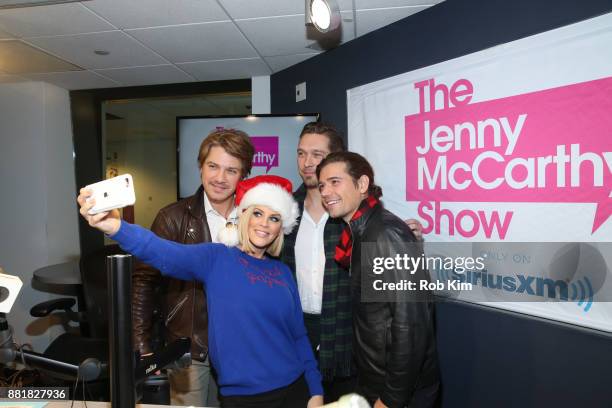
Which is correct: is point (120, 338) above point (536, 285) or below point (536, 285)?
above

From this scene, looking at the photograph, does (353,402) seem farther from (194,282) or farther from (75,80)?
(75,80)

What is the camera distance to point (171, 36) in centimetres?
301

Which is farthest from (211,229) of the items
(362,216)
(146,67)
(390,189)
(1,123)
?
(1,123)

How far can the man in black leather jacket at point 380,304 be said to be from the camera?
153cm

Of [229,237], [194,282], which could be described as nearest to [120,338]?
[229,237]

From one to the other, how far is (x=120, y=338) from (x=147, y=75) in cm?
391

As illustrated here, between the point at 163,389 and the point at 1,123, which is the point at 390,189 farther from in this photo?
the point at 1,123

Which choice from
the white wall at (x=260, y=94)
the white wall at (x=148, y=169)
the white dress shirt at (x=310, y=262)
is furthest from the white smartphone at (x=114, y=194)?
the white wall at (x=148, y=169)

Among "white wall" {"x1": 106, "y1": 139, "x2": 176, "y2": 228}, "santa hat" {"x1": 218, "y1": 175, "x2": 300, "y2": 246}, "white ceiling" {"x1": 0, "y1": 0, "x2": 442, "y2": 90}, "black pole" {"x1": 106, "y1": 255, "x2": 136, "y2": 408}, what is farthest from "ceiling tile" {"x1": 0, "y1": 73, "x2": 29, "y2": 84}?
"black pole" {"x1": 106, "y1": 255, "x2": 136, "y2": 408}

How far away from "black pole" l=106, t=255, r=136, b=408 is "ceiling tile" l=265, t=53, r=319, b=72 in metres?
3.16

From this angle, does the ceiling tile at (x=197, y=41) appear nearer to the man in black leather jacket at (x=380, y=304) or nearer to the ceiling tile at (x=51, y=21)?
the ceiling tile at (x=51, y=21)

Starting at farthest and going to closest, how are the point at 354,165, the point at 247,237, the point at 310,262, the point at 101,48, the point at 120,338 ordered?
the point at 101,48 < the point at 310,262 < the point at 354,165 < the point at 247,237 < the point at 120,338

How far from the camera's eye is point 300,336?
5.13 feet

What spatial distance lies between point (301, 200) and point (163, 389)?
4.49 feet
